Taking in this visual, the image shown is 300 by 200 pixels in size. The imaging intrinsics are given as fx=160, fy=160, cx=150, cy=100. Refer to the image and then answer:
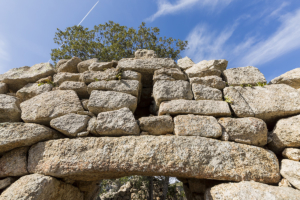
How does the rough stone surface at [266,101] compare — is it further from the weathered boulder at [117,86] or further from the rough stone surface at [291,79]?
the weathered boulder at [117,86]

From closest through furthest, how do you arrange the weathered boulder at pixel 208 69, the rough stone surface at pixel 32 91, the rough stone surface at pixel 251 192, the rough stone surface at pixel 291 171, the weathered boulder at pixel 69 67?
1. the rough stone surface at pixel 251 192
2. the rough stone surface at pixel 291 171
3. the rough stone surface at pixel 32 91
4. the weathered boulder at pixel 208 69
5. the weathered boulder at pixel 69 67

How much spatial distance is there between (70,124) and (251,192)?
2.22m

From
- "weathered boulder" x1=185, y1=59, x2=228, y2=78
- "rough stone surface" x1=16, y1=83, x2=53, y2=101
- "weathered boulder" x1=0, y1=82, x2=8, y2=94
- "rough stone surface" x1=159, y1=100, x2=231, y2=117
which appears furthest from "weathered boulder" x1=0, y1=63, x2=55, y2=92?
"weathered boulder" x1=185, y1=59, x2=228, y2=78

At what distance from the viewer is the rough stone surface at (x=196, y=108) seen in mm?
2266

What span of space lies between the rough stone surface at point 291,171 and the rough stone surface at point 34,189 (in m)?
2.71

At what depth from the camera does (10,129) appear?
1978mm

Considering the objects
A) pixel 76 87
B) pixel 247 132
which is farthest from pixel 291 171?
pixel 76 87

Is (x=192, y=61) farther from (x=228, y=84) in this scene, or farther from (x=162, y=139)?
(x=162, y=139)

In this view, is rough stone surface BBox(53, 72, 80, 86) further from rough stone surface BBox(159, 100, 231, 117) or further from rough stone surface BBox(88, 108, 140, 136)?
rough stone surface BBox(159, 100, 231, 117)

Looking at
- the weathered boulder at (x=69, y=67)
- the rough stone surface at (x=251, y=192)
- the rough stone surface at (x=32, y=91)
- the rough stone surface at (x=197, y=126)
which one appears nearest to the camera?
the rough stone surface at (x=251, y=192)

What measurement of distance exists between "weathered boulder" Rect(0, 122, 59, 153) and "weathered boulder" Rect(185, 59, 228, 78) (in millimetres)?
2379

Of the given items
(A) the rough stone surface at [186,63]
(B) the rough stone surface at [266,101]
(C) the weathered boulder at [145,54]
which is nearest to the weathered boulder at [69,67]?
(C) the weathered boulder at [145,54]

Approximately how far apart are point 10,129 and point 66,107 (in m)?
0.66

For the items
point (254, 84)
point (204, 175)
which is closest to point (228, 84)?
point (254, 84)
